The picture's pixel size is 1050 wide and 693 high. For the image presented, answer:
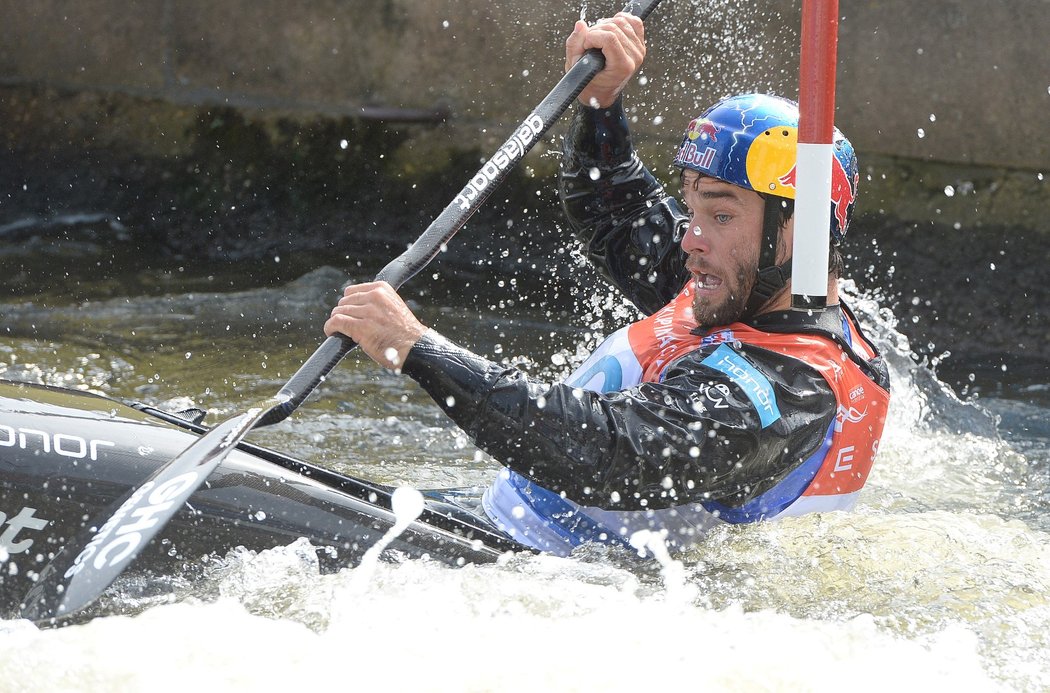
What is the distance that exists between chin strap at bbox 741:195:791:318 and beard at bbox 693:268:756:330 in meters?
0.02

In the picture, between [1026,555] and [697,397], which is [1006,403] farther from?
[697,397]

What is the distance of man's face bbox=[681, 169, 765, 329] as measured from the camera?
253 centimetres

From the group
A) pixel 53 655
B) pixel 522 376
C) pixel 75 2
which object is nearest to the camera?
pixel 53 655

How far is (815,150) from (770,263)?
42cm

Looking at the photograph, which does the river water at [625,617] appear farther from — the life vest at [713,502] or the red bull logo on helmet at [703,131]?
the red bull logo on helmet at [703,131]

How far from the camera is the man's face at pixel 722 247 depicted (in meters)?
2.53

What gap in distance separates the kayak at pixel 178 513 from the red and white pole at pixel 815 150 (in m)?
0.85

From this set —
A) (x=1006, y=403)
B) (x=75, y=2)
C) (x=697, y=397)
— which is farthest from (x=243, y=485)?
(x=75, y=2)

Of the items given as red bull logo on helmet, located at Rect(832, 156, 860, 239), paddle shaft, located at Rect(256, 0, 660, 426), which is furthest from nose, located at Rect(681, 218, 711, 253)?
paddle shaft, located at Rect(256, 0, 660, 426)

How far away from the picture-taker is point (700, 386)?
7.57 ft

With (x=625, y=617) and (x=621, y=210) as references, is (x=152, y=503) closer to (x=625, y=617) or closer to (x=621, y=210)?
(x=625, y=617)

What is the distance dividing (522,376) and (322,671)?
0.65 meters

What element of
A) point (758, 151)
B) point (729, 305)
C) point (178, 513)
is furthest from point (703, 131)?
point (178, 513)

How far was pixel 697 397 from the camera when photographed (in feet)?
7.48
